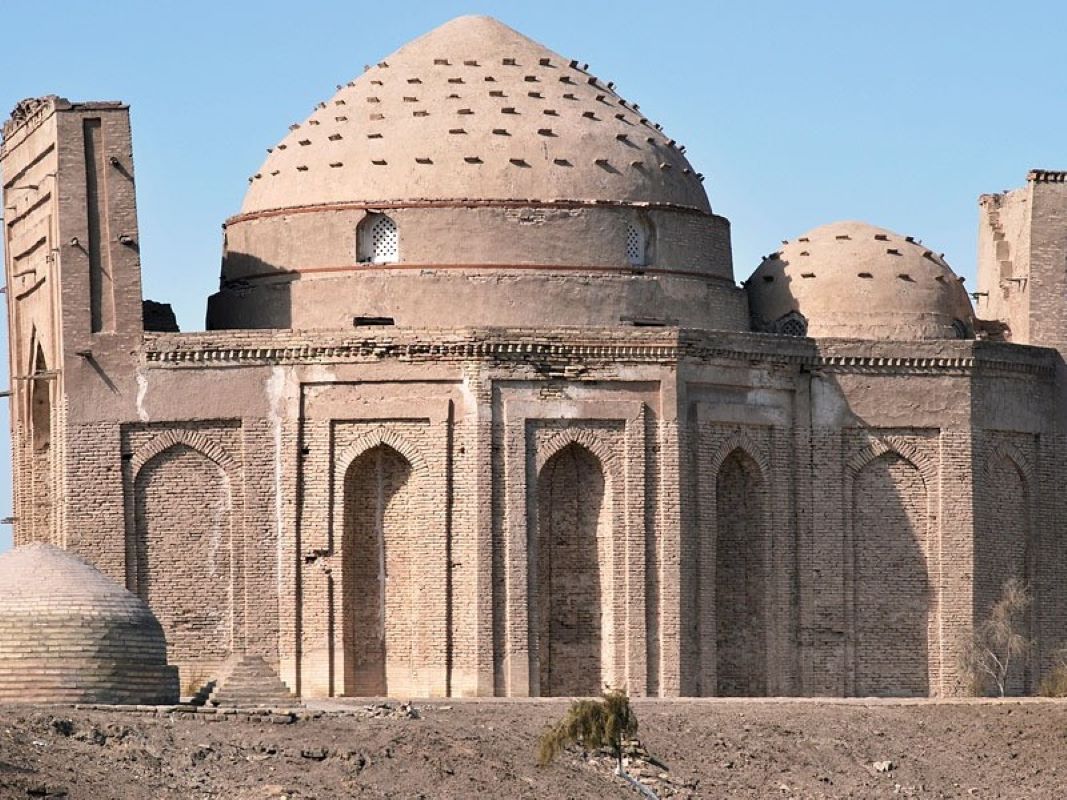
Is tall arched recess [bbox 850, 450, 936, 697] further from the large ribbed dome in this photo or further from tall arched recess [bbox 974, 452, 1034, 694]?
the large ribbed dome

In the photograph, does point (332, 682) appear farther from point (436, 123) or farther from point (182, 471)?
point (436, 123)

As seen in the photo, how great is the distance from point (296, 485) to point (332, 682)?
101 inches

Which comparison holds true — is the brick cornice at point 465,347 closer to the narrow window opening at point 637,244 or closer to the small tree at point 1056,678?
the narrow window opening at point 637,244

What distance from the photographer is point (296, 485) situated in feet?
153

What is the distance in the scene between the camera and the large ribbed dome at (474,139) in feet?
159

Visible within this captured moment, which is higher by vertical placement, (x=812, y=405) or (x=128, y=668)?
(x=812, y=405)

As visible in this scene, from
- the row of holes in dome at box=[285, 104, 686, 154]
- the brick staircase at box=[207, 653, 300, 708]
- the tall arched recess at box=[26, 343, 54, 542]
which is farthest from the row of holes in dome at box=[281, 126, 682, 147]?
the brick staircase at box=[207, 653, 300, 708]

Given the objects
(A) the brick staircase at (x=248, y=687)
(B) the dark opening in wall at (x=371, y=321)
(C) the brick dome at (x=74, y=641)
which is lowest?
(A) the brick staircase at (x=248, y=687)

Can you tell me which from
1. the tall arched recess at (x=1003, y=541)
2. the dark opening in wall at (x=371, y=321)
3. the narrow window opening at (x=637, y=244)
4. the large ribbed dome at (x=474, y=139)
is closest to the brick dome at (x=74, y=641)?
the dark opening in wall at (x=371, y=321)

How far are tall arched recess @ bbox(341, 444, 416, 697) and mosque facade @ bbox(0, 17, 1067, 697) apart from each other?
5 centimetres

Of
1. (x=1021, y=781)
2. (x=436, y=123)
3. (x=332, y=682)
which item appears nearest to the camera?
(x=1021, y=781)

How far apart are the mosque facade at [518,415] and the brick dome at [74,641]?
5.93 m

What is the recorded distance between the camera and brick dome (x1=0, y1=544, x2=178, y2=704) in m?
39.4

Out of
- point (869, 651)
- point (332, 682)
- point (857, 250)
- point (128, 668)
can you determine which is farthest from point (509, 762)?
point (857, 250)
